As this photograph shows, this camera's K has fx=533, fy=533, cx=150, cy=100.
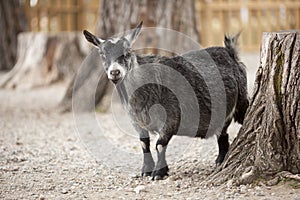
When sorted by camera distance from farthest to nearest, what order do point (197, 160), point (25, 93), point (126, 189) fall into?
point (25, 93), point (197, 160), point (126, 189)

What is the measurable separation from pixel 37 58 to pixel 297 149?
7610 millimetres

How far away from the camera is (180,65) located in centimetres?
468

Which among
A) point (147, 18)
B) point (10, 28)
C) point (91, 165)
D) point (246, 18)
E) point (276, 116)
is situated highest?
point (246, 18)

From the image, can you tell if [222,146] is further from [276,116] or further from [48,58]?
[48,58]

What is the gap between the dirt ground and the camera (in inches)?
161

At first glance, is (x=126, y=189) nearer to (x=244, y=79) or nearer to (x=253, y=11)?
(x=244, y=79)

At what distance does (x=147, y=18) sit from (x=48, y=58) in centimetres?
366

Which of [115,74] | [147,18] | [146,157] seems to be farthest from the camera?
[147,18]

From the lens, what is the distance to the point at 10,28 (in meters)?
14.2

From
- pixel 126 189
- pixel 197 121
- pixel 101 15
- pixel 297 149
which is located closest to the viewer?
pixel 297 149

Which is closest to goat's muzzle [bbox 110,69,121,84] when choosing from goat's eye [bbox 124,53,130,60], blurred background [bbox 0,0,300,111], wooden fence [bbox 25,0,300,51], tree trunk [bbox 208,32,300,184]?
goat's eye [bbox 124,53,130,60]

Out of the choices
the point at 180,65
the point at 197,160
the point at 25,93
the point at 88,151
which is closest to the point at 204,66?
Answer: the point at 180,65

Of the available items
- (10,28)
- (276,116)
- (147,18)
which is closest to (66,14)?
(10,28)

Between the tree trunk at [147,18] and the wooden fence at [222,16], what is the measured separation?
22.5 ft
